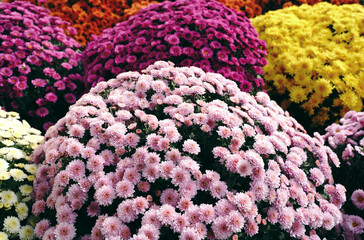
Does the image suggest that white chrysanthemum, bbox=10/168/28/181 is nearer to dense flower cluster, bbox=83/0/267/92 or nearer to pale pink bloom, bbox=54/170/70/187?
pale pink bloom, bbox=54/170/70/187

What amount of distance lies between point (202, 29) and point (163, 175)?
2081 mm

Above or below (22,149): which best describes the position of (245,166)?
above

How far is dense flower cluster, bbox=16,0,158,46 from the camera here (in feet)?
17.4

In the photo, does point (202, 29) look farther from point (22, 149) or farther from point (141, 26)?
point (22, 149)

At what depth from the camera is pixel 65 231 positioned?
1.86m

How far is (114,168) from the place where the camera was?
82.7 inches

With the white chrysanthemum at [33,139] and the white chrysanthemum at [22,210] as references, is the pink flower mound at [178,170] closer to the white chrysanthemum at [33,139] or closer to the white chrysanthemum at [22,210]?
the white chrysanthemum at [22,210]

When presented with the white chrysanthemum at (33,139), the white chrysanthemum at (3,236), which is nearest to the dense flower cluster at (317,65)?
the white chrysanthemum at (33,139)

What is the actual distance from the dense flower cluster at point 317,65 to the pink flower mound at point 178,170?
126cm

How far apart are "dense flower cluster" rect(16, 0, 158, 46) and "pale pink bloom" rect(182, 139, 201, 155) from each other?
12.0 ft

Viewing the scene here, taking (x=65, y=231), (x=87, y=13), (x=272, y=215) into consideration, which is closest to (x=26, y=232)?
(x=65, y=231)

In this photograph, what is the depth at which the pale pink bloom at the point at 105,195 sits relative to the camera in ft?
6.12

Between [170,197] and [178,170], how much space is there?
0.50ft

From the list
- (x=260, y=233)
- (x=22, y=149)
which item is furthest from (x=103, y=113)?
(x=260, y=233)
